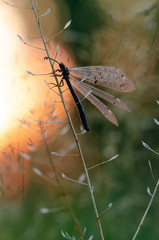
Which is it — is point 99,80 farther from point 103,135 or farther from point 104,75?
point 103,135

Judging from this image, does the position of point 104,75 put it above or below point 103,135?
above

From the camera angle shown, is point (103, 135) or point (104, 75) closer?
point (104, 75)

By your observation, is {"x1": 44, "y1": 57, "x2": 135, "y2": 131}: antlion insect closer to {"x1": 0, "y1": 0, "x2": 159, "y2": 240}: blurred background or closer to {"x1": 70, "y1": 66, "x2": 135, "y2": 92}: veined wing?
{"x1": 70, "y1": 66, "x2": 135, "y2": 92}: veined wing

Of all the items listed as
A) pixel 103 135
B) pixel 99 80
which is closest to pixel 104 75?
pixel 99 80

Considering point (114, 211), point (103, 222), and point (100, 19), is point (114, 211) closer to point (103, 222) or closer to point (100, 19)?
point (103, 222)

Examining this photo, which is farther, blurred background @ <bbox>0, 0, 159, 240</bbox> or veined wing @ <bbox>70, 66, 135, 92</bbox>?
blurred background @ <bbox>0, 0, 159, 240</bbox>

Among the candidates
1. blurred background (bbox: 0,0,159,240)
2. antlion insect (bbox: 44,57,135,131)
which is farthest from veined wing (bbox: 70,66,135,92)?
blurred background (bbox: 0,0,159,240)

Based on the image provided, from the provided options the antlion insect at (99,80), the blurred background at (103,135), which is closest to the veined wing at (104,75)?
the antlion insect at (99,80)

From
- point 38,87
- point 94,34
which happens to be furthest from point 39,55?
point 94,34

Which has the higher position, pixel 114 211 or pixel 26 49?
pixel 26 49
